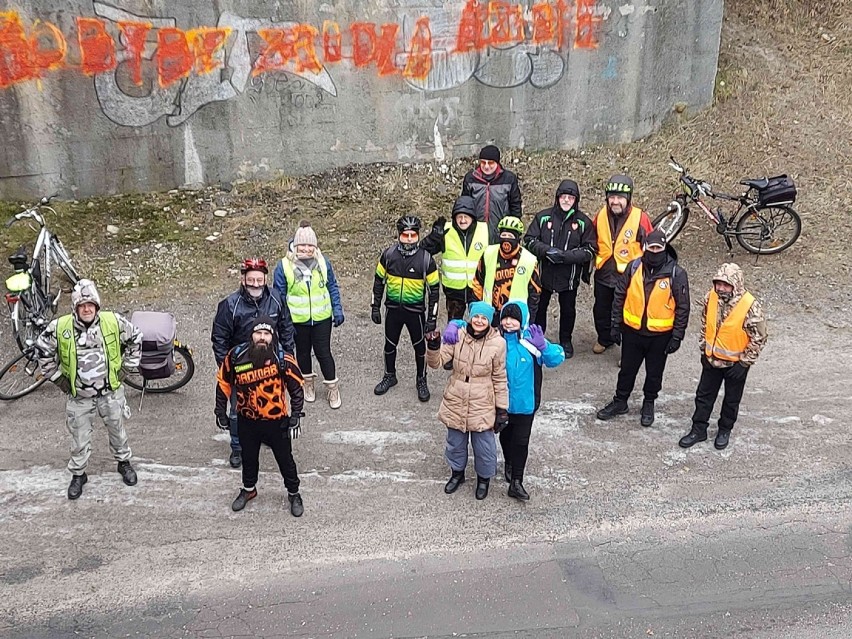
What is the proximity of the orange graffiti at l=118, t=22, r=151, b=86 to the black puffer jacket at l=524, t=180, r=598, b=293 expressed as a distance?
6263 millimetres

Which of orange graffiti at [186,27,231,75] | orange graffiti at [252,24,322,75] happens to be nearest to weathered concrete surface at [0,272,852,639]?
orange graffiti at [186,27,231,75]

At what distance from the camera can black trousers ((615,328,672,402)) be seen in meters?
6.86

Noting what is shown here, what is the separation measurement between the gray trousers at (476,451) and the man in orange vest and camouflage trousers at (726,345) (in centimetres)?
191

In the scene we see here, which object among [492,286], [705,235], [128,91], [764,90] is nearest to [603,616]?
[492,286]

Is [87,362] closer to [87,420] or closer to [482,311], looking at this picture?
[87,420]

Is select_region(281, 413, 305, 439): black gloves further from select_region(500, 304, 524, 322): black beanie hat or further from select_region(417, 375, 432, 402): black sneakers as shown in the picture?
select_region(417, 375, 432, 402): black sneakers

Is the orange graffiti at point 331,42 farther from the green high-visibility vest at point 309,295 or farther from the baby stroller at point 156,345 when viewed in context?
the baby stroller at point 156,345

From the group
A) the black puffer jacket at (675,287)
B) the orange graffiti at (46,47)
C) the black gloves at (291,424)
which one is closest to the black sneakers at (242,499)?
the black gloves at (291,424)

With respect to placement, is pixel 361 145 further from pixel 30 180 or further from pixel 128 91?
pixel 30 180

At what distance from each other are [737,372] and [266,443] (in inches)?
155

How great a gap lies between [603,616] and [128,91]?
935 centimetres

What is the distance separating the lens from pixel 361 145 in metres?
11.9

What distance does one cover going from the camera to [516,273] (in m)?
7.11

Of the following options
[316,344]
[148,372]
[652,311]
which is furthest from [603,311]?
[148,372]
